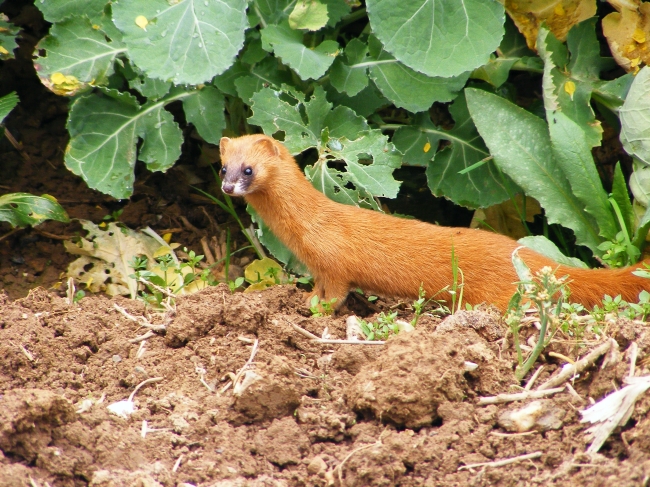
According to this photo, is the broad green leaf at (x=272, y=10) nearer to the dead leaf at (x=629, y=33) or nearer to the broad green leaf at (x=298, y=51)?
the broad green leaf at (x=298, y=51)

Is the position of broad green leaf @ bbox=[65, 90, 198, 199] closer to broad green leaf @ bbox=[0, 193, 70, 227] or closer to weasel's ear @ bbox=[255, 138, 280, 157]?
broad green leaf @ bbox=[0, 193, 70, 227]

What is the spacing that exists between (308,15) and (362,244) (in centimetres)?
162

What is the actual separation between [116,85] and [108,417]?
3.30 m

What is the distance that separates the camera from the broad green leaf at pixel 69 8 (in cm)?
528

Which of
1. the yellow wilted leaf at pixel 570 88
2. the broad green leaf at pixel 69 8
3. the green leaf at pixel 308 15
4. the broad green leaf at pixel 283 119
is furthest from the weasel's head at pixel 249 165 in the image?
the yellow wilted leaf at pixel 570 88

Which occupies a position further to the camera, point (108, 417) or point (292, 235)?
point (292, 235)

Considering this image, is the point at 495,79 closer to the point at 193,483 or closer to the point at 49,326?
the point at 49,326

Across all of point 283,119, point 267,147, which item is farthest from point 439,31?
point 267,147

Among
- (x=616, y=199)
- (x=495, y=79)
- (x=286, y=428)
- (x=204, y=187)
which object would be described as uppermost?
(x=495, y=79)

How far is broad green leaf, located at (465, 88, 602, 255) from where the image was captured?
5062 mm

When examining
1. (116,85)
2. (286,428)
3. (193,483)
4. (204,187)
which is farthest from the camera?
(204,187)

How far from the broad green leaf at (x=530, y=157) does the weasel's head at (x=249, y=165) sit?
1440mm

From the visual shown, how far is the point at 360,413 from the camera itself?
3000 millimetres

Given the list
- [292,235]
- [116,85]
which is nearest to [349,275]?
[292,235]
